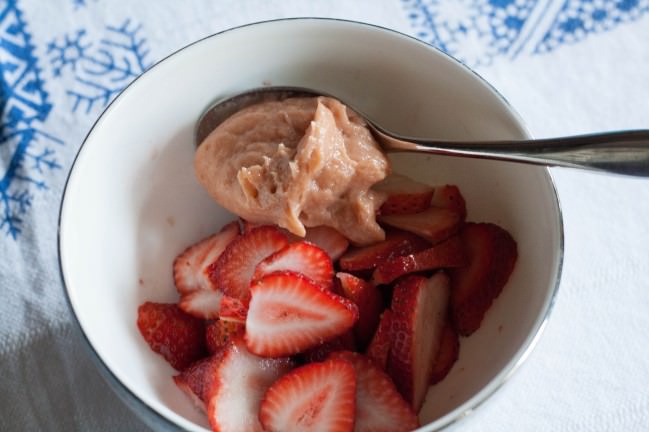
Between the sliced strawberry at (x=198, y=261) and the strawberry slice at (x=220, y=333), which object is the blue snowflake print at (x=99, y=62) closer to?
the sliced strawberry at (x=198, y=261)

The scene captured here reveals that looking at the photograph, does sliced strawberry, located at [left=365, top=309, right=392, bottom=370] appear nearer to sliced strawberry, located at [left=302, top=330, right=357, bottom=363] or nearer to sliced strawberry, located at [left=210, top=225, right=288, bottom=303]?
sliced strawberry, located at [left=302, top=330, right=357, bottom=363]

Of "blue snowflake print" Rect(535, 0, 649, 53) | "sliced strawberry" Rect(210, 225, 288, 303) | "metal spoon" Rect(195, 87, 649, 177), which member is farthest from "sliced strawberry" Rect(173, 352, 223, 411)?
"blue snowflake print" Rect(535, 0, 649, 53)

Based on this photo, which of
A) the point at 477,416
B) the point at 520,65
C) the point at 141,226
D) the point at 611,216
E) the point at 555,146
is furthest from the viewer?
the point at 520,65

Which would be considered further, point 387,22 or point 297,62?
point 387,22

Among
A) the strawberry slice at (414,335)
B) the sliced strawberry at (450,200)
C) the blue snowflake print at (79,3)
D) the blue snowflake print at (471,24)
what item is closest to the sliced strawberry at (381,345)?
the strawberry slice at (414,335)

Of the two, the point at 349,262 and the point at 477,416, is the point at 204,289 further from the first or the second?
the point at 477,416

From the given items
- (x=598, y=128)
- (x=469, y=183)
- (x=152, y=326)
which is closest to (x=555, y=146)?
(x=469, y=183)
